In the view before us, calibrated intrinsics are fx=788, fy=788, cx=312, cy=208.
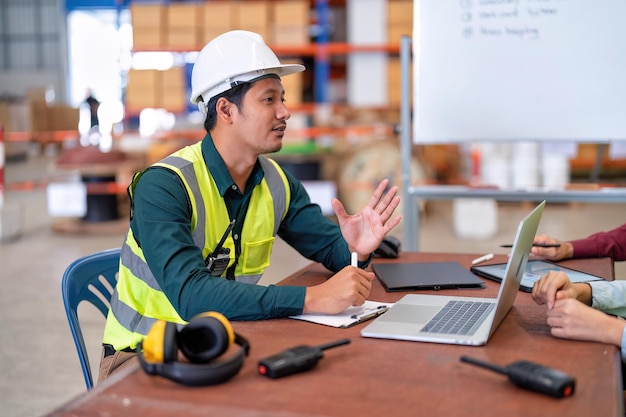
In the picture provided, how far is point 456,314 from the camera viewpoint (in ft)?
5.65

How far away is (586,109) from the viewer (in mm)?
3219

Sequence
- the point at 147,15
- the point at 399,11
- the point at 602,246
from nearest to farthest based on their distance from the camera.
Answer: the point at 602,246 < the point at 399,11 < the point at 147,15

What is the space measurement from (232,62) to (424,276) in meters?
0.77

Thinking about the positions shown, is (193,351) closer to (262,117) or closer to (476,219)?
(262,117)

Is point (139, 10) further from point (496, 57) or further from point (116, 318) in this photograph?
point (116, 318)

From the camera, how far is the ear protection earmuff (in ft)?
4.25

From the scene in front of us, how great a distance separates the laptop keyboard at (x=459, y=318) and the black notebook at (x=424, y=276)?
0.18m

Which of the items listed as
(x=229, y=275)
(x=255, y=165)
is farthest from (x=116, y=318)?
(x=255, y=165)

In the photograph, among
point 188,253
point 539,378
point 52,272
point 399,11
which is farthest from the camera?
point 399,11

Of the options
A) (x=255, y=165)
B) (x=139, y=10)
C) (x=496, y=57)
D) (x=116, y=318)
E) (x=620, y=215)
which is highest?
(x=139, y=10)

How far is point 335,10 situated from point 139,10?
6.71 ft

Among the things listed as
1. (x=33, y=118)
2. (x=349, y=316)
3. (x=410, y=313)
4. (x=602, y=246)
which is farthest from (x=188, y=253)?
(x=33, y=118)

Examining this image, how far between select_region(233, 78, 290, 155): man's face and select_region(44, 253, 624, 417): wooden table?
0.76 metres

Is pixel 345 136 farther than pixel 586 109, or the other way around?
pixel 345 136
